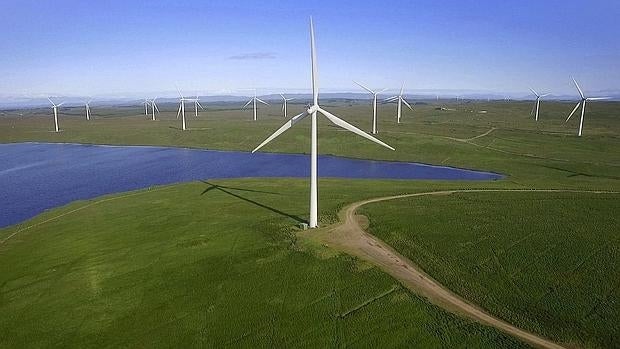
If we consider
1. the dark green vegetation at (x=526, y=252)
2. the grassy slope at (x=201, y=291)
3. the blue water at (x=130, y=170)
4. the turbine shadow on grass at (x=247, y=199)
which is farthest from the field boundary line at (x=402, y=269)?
the blue water at (x=130, y=170)

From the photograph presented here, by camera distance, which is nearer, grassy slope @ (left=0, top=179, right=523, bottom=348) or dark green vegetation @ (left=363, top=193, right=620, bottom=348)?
grassy slope @ (left=0, top=179, right=523, bottom=348)

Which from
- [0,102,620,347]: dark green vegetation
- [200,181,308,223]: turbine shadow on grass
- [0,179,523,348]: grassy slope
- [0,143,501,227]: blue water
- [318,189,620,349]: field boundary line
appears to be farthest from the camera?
[0,143,501,227]: blue water

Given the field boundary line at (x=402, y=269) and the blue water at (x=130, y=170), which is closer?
the field boundary line at (x=402, y=269)

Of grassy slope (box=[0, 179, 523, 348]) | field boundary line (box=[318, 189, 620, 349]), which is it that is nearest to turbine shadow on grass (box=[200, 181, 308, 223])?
grassy slope (box=[0, 179, 523, 348])

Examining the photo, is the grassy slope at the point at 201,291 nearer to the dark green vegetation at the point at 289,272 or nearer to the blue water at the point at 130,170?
the dark green vegetation at the point at 289,272

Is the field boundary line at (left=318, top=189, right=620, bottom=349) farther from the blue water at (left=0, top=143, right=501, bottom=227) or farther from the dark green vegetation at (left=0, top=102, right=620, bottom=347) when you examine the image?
the blue water at (left=0, top=143, right=501, bottom=227)

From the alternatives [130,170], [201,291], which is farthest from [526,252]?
[130,170]
